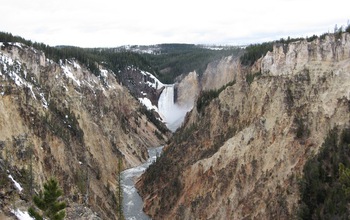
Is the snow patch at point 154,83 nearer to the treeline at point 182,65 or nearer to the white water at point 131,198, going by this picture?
the treeline at point 182,65

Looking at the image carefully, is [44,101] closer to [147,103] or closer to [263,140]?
[263,140]

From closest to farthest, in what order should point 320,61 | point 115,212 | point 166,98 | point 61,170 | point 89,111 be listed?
point 320,61, point 61,170, point 115,212, point 89,111, point 166,98

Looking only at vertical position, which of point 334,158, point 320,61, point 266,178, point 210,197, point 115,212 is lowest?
point 115,212

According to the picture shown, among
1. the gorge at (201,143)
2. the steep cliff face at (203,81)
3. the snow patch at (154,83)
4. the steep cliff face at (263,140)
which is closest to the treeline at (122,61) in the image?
the snow patch at (154,83)

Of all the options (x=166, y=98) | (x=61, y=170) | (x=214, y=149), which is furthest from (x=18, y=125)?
(x=166, y=98)

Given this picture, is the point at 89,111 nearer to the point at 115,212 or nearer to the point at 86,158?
the point at 86,158

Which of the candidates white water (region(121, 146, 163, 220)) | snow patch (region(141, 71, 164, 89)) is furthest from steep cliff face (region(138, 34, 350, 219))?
snow patch (region(141, 71, 164, 89))
